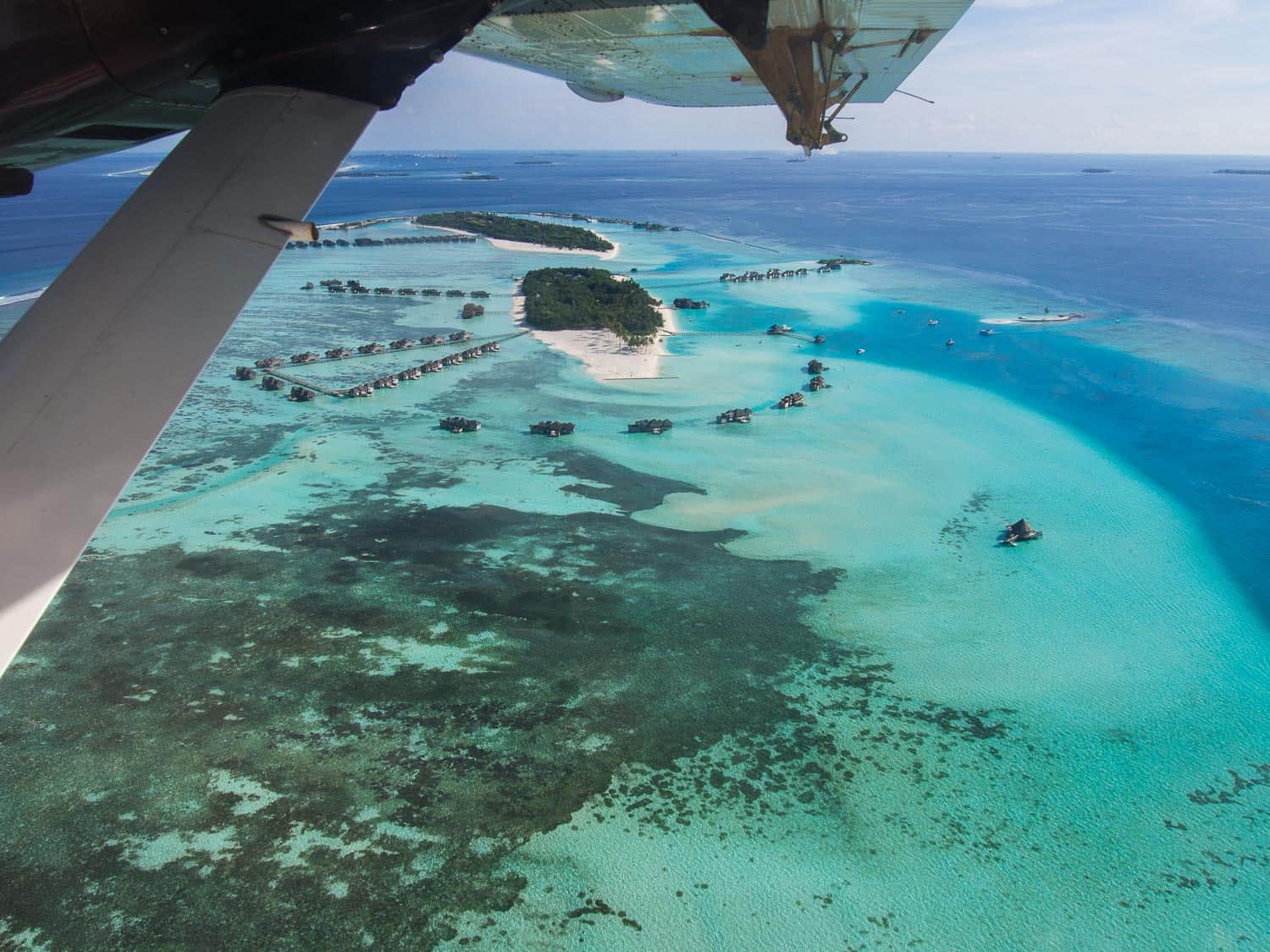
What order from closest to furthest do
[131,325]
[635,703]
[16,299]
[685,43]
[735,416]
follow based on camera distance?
[131,325]
[685,43]
[635,703]
[735,416]
[16,299]

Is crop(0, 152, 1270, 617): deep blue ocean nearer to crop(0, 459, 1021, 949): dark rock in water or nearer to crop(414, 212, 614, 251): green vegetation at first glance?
crop(0, 459, 1021, 949): dark rock in water

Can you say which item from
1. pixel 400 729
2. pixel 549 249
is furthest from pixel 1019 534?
pixel 549 249

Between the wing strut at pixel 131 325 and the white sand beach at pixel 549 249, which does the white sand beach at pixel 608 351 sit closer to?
the white sand beach at pixel 549 249

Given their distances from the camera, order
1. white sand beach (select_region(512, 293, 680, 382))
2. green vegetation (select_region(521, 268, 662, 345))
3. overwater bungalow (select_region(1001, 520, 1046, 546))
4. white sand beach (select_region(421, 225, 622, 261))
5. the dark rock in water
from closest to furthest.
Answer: the dark rock in water < overwater bungalow (select_region(1001, 520, 1046, 546)) < white sand beach (select_region(512, 293, 680, 382)) < green vegetation (select_region(521, 268, 662, 345)) < white sand beach (select_region(421, 225, 622, 261))

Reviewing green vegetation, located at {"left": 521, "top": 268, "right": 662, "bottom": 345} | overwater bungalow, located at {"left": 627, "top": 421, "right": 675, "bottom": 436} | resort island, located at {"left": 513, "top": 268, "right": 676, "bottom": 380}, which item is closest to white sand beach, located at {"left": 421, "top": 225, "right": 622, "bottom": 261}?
resort island, located at {"left": 513, "top": 268, "right": 676, "bottom": 380}

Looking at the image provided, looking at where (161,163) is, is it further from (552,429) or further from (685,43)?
(552,429)

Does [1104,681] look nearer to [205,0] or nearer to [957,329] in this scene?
[205,0]
